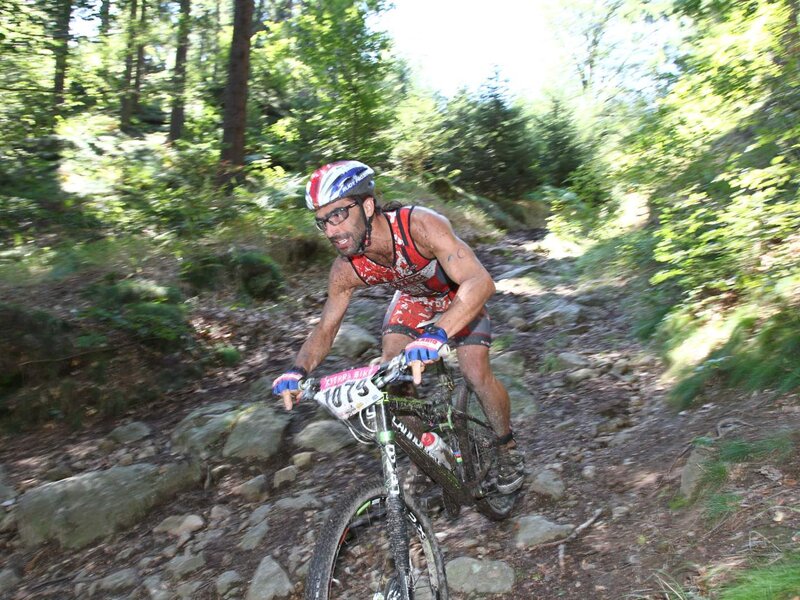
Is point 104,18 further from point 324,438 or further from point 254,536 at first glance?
point 254,536

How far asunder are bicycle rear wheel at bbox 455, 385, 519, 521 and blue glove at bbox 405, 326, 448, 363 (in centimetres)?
110

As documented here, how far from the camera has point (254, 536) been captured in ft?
14.3

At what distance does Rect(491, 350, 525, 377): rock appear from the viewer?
6.59 metres

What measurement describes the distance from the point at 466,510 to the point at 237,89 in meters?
9.49

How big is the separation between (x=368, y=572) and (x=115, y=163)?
10037 mm

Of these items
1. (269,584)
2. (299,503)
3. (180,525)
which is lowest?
(180,525)

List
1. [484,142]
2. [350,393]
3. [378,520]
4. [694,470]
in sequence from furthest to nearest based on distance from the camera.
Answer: [484,142] < [694,470] < [378,520] < [350,393]

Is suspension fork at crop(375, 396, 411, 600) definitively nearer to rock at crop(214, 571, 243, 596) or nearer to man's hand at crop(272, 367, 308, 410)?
man's hand at crop(272, 367, 308, 410)

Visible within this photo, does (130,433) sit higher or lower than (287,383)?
lower

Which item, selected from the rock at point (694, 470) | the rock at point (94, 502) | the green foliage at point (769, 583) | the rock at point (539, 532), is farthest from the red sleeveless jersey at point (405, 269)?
the rock at point (94, 502)

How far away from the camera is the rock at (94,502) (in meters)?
4.77

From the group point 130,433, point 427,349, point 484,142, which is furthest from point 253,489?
point 484,142

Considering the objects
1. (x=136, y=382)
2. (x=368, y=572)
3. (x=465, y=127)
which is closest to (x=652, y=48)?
(x=465, y=127)

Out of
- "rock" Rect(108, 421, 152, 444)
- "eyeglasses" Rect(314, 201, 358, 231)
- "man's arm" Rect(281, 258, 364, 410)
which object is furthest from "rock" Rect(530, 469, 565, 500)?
"rock" Rect(108, 421, 152, 444)
